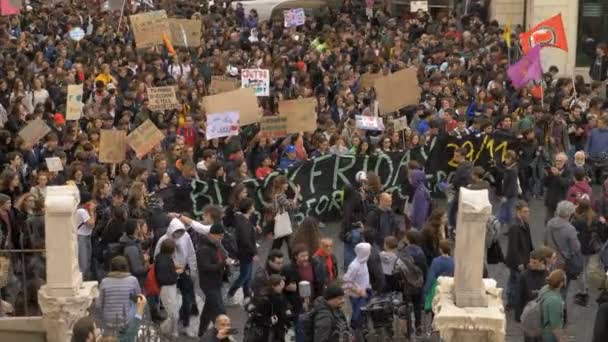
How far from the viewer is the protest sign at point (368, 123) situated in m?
20.8

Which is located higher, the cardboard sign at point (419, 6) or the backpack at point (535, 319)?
the cardboard sign at point (419, 6)

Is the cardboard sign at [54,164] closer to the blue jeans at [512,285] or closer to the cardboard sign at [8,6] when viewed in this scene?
the blue jeans at [512,285]

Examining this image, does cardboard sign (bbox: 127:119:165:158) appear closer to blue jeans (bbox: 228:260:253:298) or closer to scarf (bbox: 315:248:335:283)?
blue jeans (bbox: 228:260:253:298)

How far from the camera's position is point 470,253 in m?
11.0

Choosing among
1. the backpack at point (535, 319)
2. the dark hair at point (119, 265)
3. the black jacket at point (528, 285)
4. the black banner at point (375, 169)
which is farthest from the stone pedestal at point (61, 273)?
the black banner at point (375, 169)

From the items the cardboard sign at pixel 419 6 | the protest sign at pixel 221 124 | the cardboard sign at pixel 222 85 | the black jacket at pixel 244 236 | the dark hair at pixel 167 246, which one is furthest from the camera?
the cardboard sign at pixel 419 6

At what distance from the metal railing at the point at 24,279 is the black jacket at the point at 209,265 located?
1623mm

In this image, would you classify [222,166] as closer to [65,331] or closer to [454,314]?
[65,331]

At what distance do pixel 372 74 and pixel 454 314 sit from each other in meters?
14.5

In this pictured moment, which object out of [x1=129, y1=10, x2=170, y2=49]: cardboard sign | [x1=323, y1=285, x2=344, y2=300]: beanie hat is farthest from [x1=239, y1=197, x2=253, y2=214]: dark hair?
[x1=129, y1=10, x2=170, y2=49]: cardboard sign

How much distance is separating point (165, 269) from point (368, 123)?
7541mm

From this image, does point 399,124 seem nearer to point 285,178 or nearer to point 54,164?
point 285,178

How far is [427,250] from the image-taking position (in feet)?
47.2

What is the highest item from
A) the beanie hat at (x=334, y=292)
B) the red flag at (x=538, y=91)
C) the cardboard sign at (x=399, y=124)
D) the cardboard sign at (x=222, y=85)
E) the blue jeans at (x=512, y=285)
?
the cardboard sign at (x=222, y=85)
